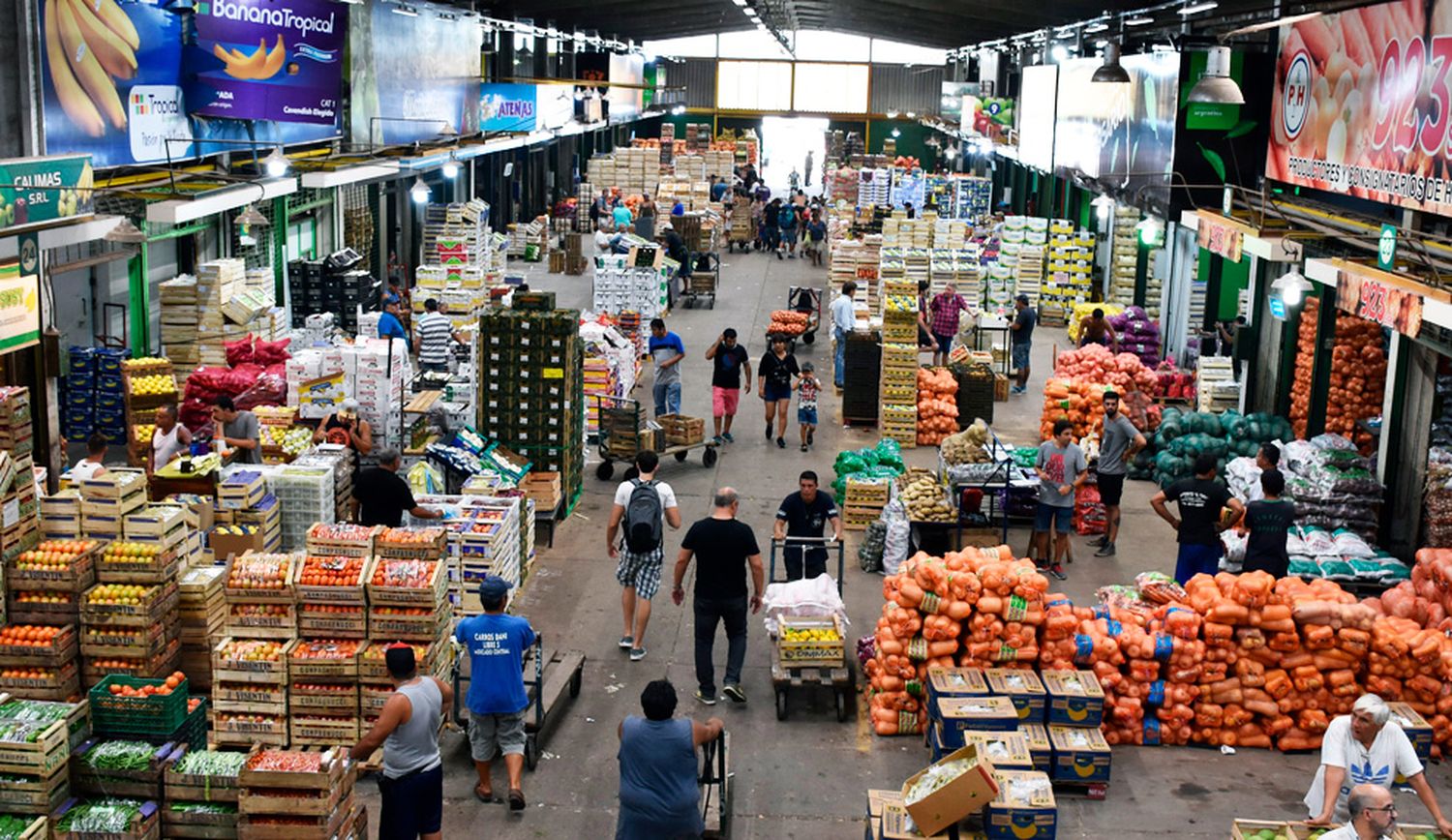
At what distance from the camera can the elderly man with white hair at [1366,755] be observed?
801 cm

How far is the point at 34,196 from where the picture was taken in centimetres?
1308

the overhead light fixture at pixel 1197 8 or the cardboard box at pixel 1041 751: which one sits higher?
the overhead light fixture at pixel 1197 8

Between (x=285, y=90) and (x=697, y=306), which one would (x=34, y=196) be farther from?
(x=697, y=306)

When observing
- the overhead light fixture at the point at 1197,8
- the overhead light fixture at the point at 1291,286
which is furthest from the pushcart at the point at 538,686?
the overhead light fixture at the point at 1197,8

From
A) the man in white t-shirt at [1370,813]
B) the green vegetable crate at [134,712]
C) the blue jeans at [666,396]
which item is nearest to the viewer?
the man in white t-shirt at [1370,813]

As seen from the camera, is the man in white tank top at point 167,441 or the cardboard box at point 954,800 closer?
the cardboard box at point 954,800

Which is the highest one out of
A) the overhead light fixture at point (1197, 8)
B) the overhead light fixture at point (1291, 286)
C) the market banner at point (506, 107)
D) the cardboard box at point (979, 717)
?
the overhead light fixture at point (1197, 8)

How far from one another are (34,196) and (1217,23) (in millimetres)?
15454

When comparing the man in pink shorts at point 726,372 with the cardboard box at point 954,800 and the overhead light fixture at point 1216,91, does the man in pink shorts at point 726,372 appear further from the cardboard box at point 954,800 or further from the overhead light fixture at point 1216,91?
the cardboard box at point 954,800

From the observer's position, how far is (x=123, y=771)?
26.8ft

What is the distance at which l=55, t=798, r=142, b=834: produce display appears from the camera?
25.8 ft

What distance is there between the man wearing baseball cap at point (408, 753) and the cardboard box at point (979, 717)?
131 inches

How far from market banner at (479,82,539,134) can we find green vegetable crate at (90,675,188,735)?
28899mm

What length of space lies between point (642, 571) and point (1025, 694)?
10.6ft
